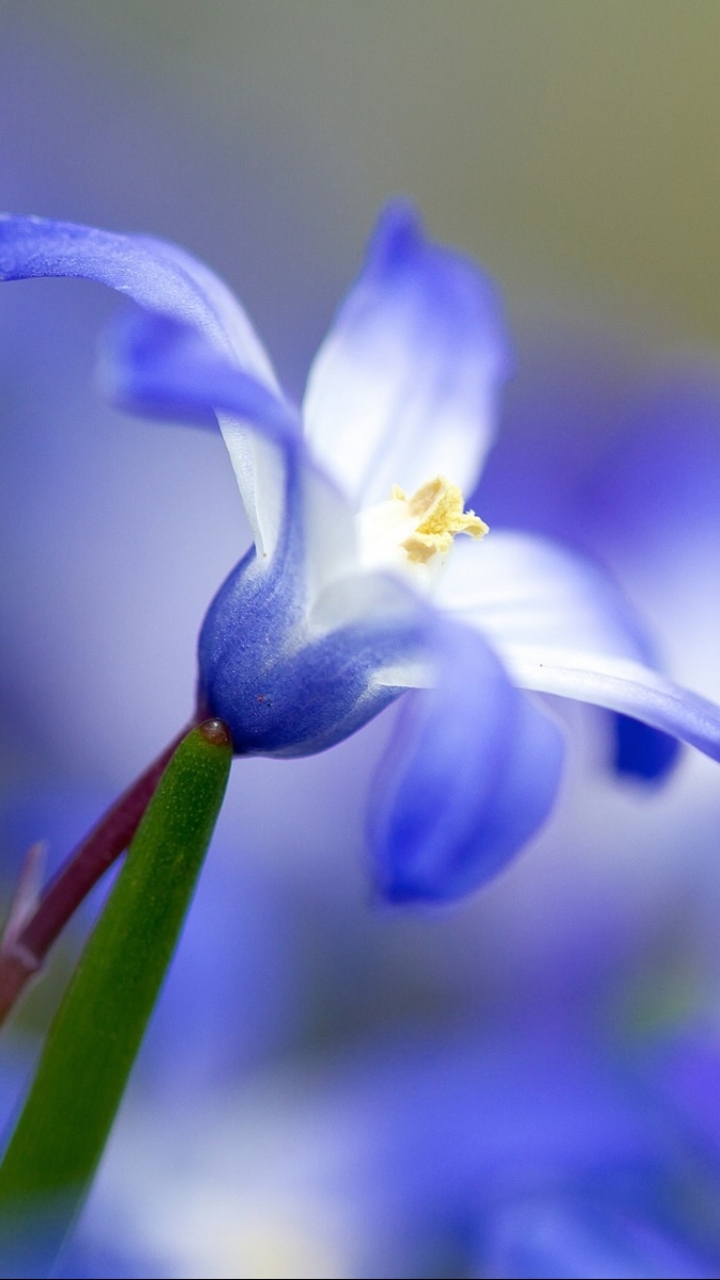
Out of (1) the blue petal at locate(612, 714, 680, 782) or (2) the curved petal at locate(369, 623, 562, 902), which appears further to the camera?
(1) the blue petal at locate(612, 714, 680, 782)

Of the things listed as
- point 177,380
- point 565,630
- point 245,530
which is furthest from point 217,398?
point 245,530

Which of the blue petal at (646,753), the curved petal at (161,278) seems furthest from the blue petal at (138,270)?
the blue petal at (646,753)

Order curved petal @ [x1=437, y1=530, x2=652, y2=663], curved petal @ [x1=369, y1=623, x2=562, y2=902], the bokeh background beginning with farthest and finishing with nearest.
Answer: the bokeh background
curved petal @ [x1=437, y1=530, x2=652, y2=663]
curved petal @ [x1=369, y1=623, x2=562, y2=902]

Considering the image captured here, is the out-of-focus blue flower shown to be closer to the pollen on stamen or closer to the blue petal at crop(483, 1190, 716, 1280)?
the blue petal at crop(483, 1190, 716, 1280)

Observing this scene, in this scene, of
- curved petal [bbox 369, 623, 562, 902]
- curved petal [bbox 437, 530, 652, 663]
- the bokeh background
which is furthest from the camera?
the bokeh background

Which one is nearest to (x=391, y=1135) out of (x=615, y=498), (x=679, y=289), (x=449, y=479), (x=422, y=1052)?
(x=422, y=1052)

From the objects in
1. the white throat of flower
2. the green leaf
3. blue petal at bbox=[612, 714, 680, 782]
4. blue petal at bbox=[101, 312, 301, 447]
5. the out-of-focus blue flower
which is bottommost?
the green leaf

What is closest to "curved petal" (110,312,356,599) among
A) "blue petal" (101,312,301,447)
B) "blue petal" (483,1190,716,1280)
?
"blue petal" (101,312,301,447)

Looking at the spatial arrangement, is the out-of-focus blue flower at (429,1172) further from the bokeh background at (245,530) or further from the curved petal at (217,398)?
the curved petal at (217,398)
